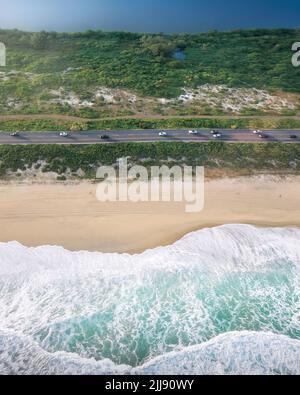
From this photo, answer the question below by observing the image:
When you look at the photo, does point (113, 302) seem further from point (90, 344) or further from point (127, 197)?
point (127, 197)

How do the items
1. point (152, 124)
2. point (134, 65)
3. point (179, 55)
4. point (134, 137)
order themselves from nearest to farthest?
1. point (134, 137)
2. point (152, 124)
3. point (134, 65)
4. point (179, 55)

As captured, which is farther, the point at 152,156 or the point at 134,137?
the point at 134,137

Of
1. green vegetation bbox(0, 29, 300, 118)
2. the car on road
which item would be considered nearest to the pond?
green vegetation bbox(0, 29, 300, 118)

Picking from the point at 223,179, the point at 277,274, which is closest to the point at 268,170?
the point at 223,179

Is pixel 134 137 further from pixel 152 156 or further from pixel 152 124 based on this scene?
pixel 152 156

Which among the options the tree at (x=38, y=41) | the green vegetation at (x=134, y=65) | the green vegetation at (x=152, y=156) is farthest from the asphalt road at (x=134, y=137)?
the tree at (x=38, y=41)

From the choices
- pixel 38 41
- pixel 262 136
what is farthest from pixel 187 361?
pixel 38 41

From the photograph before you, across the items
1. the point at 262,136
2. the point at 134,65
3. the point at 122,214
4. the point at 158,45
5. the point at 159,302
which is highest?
the point at 158,45

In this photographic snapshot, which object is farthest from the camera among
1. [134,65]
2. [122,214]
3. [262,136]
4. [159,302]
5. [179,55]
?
[179,55]
